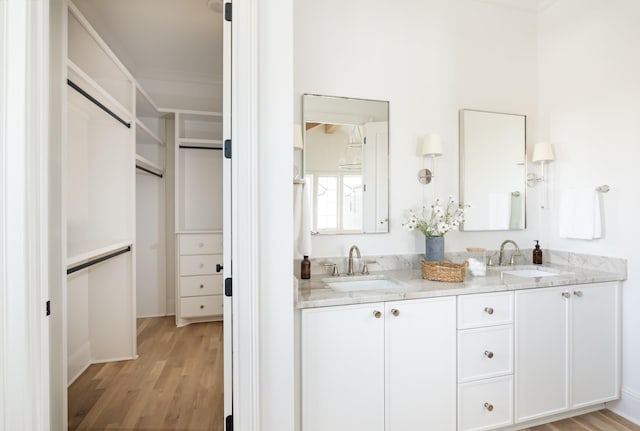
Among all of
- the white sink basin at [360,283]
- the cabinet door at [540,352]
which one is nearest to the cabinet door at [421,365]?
the white sink basin at [360,283]

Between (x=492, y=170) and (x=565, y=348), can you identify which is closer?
(x=565, y=348)

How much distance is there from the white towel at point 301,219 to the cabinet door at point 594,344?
65.3 inches

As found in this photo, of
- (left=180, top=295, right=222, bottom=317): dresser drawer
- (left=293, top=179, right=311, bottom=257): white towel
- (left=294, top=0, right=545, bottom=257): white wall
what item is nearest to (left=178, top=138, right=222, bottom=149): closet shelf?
(left=180, top=295, right=222, bottom=317): dresser drawer

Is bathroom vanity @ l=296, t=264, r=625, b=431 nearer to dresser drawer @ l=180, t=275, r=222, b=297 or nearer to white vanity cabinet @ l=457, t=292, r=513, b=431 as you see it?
white vanity cabinet @ l=457, t=292, r=513, b=431

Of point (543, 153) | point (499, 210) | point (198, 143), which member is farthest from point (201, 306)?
point (543, 153)

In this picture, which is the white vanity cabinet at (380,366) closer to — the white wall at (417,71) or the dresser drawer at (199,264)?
the white wall at (417,71)

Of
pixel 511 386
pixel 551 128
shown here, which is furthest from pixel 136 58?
pixel 511 386

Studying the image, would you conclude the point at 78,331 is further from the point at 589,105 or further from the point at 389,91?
the point at 589,105

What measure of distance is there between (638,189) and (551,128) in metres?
0.76

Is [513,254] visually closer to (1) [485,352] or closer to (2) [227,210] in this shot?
(1) [485,352]

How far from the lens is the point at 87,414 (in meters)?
2.11

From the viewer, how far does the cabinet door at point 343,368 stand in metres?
1.60

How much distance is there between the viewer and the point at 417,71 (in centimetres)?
242
